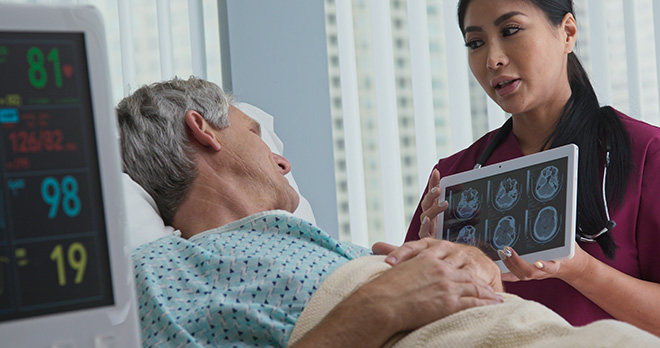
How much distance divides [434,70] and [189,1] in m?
0.96

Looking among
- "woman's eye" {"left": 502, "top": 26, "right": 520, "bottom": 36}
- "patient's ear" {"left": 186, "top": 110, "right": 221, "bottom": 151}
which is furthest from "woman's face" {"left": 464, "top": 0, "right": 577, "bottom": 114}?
"patient's ear" {"left": 186, "top": 110, "right": 221, "bottom": 151}

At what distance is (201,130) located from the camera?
4.86ft

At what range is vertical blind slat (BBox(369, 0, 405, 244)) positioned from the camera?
270 cm

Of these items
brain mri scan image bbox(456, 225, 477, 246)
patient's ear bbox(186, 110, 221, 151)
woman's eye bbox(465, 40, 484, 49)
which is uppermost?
woman's eye bbox(465, 40, 484, 49)

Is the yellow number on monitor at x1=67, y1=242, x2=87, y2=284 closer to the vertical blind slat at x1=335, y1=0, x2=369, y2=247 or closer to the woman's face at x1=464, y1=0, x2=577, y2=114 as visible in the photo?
the woman's face at x1=464, y1=0, x2=577, y2=114

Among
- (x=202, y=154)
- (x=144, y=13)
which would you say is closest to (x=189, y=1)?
(x=144, y=13)

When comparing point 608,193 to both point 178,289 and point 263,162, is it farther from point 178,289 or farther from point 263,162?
point 178,289

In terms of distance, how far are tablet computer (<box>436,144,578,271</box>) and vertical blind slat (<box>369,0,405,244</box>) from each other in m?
1.10

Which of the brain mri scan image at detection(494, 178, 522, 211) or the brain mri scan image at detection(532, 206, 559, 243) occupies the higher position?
the brain mri scan image at detection(494, 178, 522, 211)

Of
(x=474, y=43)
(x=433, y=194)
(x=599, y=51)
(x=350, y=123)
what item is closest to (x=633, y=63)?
(x=599, y=51)

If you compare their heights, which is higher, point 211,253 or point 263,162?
point 263,162

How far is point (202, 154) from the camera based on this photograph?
1493 mm

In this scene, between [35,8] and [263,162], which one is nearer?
[35,8]

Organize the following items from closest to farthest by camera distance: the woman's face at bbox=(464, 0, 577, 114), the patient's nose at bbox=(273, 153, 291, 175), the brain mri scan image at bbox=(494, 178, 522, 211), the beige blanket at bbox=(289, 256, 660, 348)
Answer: the beige blanket at bbox=(289, 256, 660, 348)
the brain mri scan image at bbox=(494, 178, 522, 211)
the patient's nose at bbox=(273, 153, 291, 175)
the woman's face at bbox=(464, 0, 577, 114)
